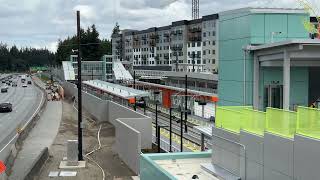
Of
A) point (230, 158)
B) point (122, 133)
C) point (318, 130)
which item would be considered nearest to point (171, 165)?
point (230, 158)

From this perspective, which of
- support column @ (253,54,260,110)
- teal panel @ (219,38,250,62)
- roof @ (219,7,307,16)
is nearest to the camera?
roof @ (219,7,307,16)

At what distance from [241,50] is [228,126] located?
1321 centimetres

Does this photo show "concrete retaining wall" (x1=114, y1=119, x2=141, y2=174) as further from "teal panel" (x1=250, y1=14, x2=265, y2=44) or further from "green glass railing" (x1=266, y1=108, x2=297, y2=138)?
"green glass railing" (x1=266, y1=108, x2=297, y2=138)

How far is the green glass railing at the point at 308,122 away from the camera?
10711 millimetres

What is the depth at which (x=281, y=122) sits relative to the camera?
11805mm

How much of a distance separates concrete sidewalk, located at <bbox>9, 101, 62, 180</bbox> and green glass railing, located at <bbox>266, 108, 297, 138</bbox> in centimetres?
1322

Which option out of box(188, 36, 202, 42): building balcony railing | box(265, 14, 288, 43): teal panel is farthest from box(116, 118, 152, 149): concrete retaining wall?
box(188, 36, 202, 42): building balcony railing

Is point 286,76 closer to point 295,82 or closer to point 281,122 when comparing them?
point 295,82

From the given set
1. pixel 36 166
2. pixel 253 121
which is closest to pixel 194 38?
pixel 36 166

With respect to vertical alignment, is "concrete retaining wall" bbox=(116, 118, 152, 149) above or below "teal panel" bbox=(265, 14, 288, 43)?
below

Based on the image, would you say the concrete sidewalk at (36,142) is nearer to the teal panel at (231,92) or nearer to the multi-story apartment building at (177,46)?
the teal panel at (231,92)

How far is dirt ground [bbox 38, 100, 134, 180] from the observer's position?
87.1 feet

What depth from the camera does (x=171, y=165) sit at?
16984mm

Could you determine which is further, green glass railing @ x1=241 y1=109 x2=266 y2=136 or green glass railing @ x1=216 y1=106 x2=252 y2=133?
green glass railing @ x1=216 y1=106 x2=252 y2=133
